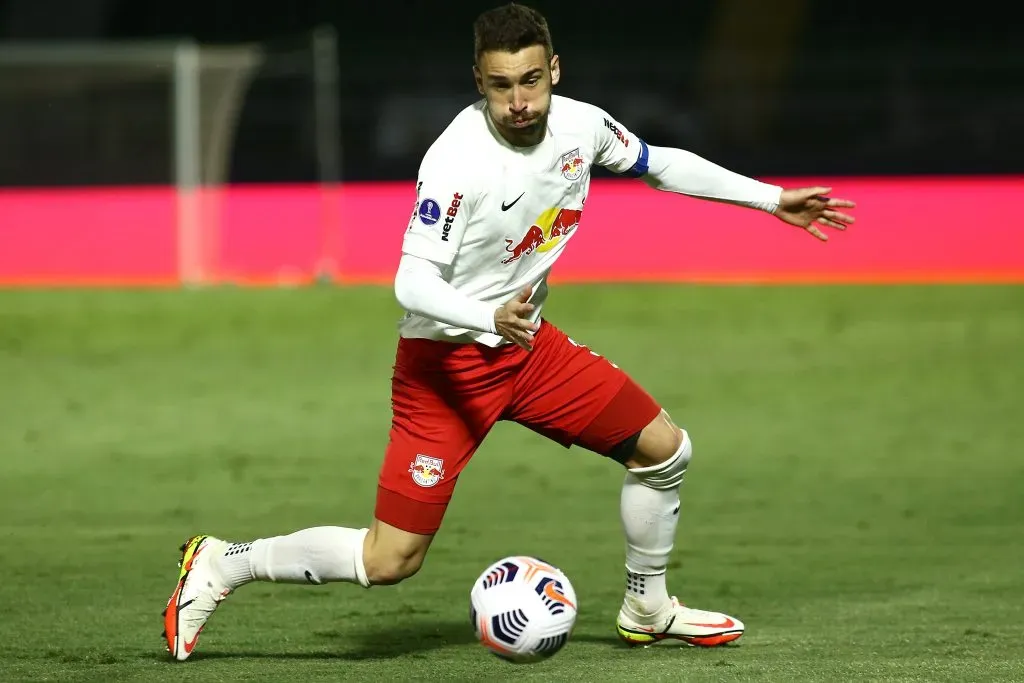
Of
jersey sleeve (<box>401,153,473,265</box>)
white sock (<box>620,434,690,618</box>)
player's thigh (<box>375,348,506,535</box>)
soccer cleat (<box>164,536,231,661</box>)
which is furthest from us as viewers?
white sock (<box>620,434,690,618</box>)

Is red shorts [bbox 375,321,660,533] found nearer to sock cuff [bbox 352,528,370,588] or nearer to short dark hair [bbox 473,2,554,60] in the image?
sock cuff [bbox 352,528,370,588]

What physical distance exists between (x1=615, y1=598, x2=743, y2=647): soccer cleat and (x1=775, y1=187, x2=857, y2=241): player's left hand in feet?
4.16

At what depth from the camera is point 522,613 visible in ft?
14.8

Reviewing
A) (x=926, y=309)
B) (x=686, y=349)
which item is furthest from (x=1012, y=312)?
(x=686, y=349)

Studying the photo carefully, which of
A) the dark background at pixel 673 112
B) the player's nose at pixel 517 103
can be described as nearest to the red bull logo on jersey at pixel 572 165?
the player's nose at pixel 517 103

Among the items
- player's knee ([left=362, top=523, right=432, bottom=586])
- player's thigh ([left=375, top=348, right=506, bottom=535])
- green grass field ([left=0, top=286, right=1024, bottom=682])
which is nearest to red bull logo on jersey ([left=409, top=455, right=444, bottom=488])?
player's thigh ([left=375, top=348, right=506, bottom=535])

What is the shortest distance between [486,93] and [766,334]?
955 centimetres

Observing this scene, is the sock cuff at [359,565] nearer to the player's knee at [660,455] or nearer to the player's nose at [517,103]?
the player's knee at [660,455]

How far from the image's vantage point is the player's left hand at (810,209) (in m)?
5.32

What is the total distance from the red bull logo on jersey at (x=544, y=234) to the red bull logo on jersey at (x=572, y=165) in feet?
0.35

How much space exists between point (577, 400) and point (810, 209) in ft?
3.32

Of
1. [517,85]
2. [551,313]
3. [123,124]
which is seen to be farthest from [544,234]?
[123,124]

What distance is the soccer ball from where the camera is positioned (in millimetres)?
4512

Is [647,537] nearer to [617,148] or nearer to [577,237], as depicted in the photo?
[617,148]
